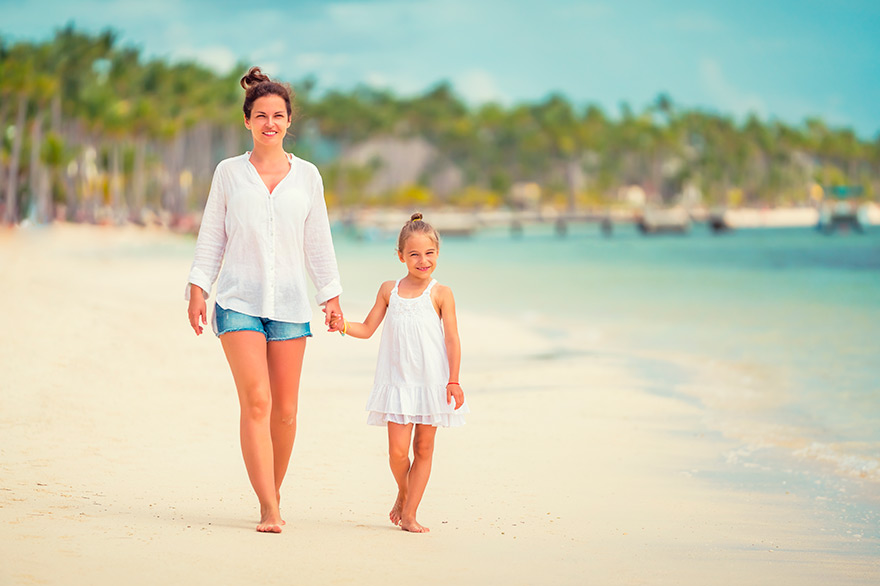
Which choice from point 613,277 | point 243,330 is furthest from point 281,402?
point 613,277

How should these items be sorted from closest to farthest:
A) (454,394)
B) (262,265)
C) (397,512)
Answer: (262,265) → (454,394) → (397,512)

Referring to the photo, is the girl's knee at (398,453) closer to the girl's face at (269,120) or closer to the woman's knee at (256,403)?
the woman's knee at (256,403)

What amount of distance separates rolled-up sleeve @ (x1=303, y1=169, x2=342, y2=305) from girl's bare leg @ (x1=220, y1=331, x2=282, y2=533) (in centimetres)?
44

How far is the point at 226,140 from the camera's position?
122m

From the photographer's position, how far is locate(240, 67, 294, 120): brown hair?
486cm

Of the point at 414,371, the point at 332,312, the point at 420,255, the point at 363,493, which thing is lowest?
the point at 363,493

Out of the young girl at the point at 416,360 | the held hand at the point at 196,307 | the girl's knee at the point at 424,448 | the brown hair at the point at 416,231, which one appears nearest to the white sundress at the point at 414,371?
the young girl at the point at 416,360

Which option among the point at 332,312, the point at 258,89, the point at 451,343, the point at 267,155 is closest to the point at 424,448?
the point at 451,343

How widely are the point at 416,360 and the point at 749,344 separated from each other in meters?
13.2

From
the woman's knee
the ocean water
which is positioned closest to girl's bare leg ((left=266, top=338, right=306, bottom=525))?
the woman's knee

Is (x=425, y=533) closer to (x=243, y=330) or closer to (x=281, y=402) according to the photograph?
(x=281, y=402)

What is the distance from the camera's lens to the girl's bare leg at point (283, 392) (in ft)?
15.7

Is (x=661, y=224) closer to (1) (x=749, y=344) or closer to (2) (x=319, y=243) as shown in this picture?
(1) (x=749, y=344)

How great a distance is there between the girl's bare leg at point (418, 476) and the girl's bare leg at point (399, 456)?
0.04 m
